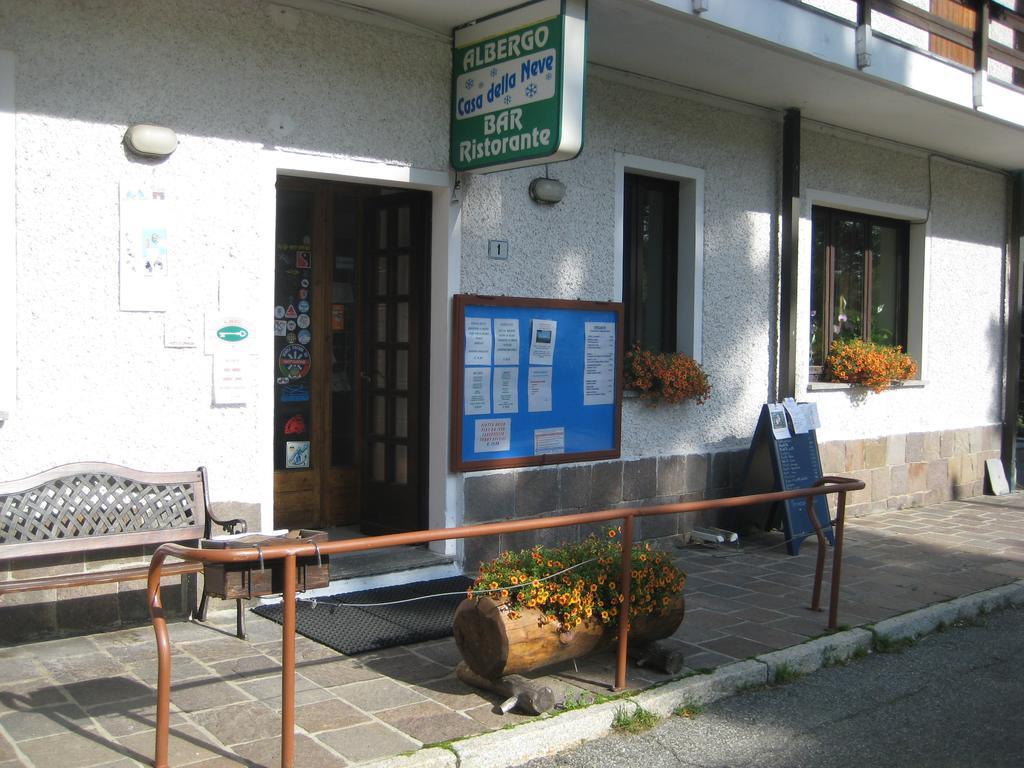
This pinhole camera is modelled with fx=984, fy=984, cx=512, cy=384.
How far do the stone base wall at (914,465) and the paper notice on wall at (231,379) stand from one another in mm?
5543

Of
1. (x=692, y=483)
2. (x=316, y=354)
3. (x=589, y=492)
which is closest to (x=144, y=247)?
(x=316, y=354)

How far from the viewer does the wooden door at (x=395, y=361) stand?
677cm

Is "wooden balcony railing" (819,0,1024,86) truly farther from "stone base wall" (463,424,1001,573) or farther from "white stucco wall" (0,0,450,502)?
"white stucco wall" (0,0,450,502)

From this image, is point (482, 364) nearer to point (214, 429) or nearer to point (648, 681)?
point (214, 429)

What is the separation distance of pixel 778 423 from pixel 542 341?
2403 millimetres

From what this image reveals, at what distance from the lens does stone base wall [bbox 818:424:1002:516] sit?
30.9ft

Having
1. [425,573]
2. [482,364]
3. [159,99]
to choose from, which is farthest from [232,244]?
[425,573]

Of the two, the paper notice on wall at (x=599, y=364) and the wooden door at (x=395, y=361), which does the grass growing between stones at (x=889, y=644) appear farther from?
the wooden door at (x=395, y=361)

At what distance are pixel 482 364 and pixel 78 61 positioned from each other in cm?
300

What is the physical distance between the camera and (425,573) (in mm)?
6383

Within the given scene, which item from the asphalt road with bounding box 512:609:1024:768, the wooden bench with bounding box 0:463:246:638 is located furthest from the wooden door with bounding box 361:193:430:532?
the asphalt road with bounding box 512:609:1024:768

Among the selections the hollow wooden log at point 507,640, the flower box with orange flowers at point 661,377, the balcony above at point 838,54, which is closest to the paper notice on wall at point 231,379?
the hollow wooden log at point 507,640

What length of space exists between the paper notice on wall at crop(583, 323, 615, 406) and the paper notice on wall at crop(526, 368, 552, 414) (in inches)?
14.0

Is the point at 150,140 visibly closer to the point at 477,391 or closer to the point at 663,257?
the point at 477,391
